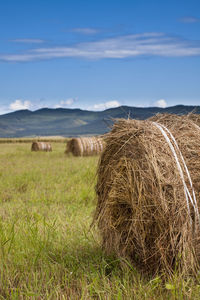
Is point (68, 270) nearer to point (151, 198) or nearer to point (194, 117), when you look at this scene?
point (151, 198)

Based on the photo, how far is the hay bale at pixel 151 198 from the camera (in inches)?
159

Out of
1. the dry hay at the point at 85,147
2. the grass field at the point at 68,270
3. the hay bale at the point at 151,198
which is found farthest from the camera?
the dry hay at the point at 85,147

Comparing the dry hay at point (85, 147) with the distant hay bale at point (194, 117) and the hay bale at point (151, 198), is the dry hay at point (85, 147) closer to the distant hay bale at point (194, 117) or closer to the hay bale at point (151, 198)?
the distant hay bale at point (194, 117)

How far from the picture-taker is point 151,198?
4074 millimetres

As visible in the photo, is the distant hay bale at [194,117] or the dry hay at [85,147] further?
the dry hay at [85,147]

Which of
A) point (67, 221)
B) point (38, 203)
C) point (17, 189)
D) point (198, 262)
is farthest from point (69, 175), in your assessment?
point (198, 262)

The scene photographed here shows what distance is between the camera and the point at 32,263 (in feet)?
14.8

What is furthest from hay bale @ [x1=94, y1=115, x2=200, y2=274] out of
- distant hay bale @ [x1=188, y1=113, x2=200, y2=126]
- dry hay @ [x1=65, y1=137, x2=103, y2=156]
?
dry hay @ [x1=65, y1=137, x2=103, y2=156]

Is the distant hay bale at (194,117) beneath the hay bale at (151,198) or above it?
above

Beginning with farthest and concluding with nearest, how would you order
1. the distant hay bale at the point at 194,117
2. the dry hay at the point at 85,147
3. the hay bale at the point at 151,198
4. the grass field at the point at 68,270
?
the dry hay at the point at 85,147
the distant hay bale at the point at 194,117
the hay bale at the point at 151,198
the grass field at the point at 68,270

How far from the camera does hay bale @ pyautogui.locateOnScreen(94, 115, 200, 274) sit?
13.2 feet

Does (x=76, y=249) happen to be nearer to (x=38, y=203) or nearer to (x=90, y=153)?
(x=38, y=203)

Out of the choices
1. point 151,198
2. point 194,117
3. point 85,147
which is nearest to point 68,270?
point 151,198

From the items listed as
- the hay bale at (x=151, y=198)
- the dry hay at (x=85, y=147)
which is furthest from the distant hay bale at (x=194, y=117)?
the dry hay at (x=85, y=147)
